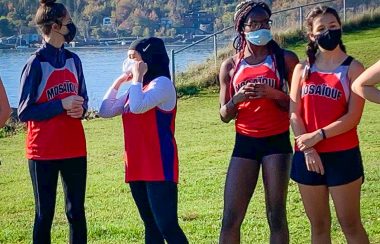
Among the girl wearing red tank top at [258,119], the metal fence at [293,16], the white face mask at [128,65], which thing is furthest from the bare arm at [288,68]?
the metal fence at [293,16]

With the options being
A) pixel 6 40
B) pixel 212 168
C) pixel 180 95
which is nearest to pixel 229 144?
pixel 212 168

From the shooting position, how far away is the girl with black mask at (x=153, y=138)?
5.93 m

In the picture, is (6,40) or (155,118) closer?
(155,118)

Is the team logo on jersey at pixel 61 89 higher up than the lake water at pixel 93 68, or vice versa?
the team logo on jersey at pixel 61 89

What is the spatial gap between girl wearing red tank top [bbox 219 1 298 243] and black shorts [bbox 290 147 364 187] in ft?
0.95

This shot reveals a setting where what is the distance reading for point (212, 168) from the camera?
39.7 ft

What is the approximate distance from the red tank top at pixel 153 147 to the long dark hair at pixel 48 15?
3.07ft

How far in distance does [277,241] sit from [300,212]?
2.63 meters

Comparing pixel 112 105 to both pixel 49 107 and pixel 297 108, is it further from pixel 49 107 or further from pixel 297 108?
pixel 297 108

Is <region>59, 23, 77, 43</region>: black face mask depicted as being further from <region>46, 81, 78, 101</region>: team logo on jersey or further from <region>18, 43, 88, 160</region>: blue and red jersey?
<region>46, 81, 78, 101</region>: team logo on jersey

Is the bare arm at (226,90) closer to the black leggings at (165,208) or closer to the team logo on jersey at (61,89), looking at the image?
the black leggings at (165,208)

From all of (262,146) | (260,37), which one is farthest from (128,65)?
(262,146)

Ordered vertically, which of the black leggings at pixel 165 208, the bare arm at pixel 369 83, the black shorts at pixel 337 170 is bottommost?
the black leggings at pixel 165 208

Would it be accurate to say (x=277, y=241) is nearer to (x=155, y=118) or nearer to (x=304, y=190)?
(x=304, y=190)
